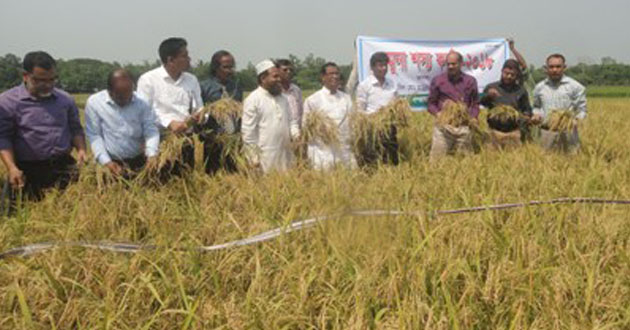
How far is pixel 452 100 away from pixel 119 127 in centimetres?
300

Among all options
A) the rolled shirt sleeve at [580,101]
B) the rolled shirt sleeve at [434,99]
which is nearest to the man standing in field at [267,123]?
the rolled shirt sleeve at [434,99]

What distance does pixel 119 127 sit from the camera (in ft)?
10.1

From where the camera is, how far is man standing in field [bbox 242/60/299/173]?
3.36 m

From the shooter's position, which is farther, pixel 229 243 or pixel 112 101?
pixel 112 101

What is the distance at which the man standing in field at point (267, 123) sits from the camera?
11.0 feet

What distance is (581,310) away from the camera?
5.68 ft

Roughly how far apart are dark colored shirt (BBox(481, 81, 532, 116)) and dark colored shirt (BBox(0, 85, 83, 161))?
12.5 ft

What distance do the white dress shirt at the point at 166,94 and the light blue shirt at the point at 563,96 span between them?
331cm

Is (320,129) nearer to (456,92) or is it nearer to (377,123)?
(377,123)

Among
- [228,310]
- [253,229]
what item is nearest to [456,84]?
[253,229]

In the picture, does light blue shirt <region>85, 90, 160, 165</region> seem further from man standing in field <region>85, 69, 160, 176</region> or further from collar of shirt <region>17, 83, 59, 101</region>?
collar of shirt <region>17, 83, 59, 101</region>

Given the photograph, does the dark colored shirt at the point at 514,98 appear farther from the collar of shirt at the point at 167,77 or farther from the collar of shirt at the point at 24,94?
the collar of shirt at the point at 24,94

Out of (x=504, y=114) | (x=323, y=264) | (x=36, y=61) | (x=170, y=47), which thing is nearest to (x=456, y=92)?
(x=504, y=114)

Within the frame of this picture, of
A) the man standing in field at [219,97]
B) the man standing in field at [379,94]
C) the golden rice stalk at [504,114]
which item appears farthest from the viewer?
the golden rice stalk at [504,114]
